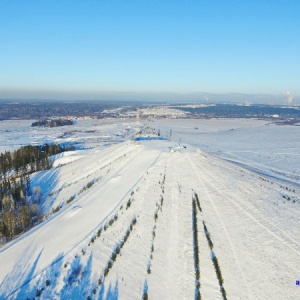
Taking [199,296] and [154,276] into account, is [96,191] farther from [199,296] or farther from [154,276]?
[199,296]

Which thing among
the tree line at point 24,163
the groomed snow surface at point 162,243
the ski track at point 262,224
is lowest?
the tree line at point 24,163

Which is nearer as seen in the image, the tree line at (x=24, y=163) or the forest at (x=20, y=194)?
the forest at (x=20, y=194)

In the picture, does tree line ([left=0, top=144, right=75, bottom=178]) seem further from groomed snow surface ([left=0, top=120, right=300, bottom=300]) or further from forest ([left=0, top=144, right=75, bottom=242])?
groomed snow surface ([left=0, top=120, right=300, bottom=300])

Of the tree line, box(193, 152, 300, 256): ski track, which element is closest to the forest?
the tree line

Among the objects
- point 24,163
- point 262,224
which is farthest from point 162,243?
point 24,163

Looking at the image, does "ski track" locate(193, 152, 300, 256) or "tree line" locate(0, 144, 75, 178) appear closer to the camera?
"ski track" locate(193, 152, 300, 256)

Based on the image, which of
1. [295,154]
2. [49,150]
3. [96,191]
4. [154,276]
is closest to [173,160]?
[96,191]

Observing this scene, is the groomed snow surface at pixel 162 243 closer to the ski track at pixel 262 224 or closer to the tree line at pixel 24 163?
the ski track at pixel 262 224

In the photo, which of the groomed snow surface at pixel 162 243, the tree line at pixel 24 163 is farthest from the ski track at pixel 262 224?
the tree line at pixel 24 163
